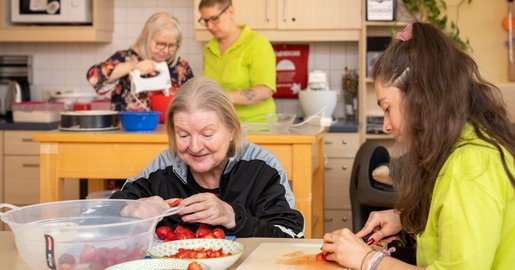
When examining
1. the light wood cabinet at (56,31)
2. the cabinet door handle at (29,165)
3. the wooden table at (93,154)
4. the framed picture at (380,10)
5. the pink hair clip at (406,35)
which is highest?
the framed picture at (380,10)

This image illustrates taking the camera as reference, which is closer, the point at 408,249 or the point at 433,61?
the point at 433,61

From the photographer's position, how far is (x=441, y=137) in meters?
1.59

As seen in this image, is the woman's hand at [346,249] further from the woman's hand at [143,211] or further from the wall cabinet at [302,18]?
the wall cabinet at [302,18]

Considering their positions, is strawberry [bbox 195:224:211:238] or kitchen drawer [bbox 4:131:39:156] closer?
strawberry [bbox 195:224:211:238]

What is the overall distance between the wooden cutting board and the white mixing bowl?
3.37 m

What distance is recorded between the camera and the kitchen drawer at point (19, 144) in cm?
528

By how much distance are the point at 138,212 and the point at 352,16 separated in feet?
12.3

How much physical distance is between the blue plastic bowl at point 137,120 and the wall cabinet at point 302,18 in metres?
1.78

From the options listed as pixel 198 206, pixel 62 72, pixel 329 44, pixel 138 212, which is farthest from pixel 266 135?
pixel 62 72

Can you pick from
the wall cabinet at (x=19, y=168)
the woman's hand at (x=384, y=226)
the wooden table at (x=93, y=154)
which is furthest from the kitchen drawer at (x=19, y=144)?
the woman's hand at (x=384, y=226)

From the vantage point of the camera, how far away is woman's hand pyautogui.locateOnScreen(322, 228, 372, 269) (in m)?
1.69

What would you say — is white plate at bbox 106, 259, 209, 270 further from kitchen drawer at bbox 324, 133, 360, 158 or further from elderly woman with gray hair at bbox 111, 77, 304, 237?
kitchen drawer at bbox 324, 133, 360, 158

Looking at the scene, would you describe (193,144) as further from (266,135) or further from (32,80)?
(32,80)

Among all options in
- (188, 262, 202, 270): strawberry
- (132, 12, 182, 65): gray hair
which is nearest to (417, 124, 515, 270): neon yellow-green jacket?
(188, 262, 202, 270): strawberry
